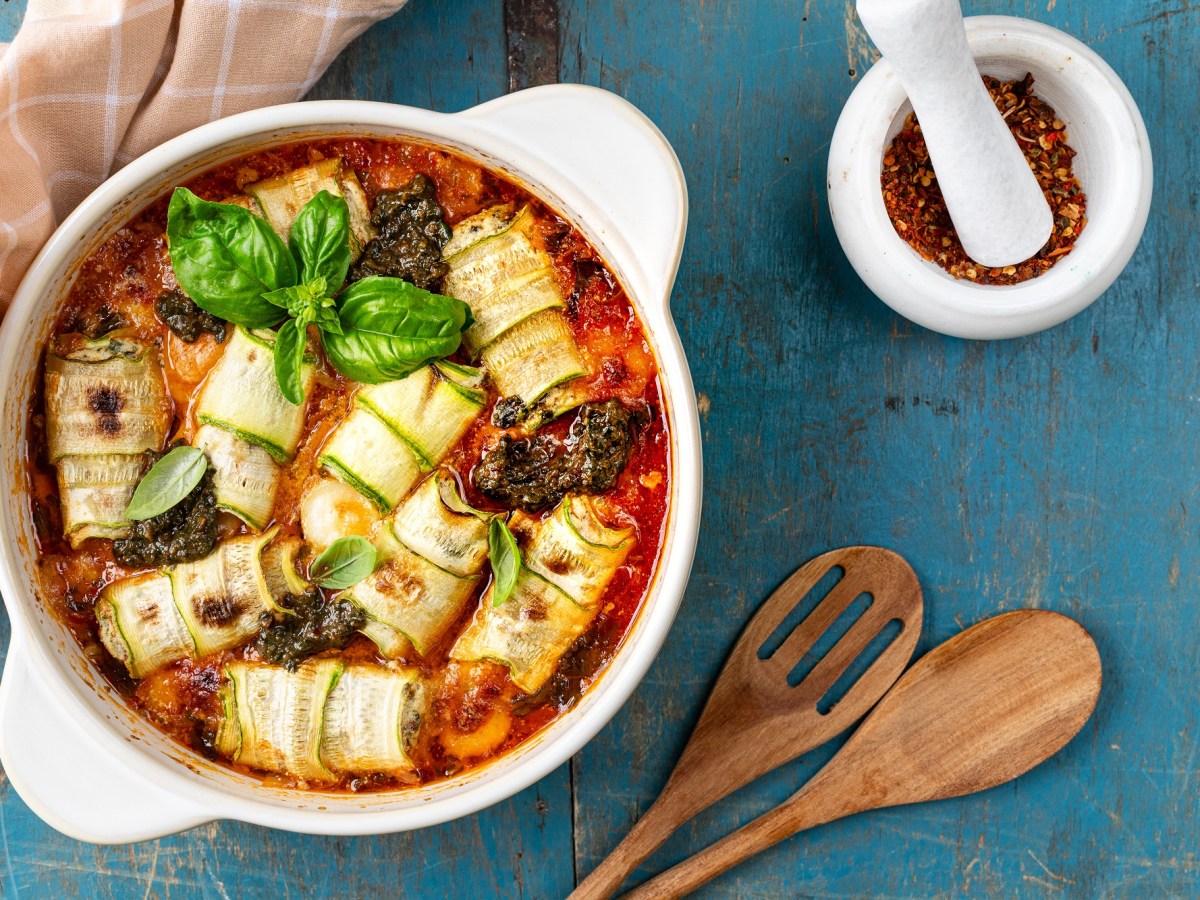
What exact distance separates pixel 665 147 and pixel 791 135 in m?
0.69

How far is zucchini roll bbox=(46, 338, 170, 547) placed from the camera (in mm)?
2133

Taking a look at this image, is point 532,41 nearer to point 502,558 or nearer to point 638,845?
point 502,558

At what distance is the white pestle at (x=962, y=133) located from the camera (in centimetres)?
178

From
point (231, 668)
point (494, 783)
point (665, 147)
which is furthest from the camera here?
point (231, 668)

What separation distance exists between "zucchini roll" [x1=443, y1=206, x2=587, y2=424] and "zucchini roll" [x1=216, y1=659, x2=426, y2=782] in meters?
0.68

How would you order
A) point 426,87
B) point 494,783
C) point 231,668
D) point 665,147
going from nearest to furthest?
1. point 665,147
2. point 494,783
3. point 231,668
4. point 426,87

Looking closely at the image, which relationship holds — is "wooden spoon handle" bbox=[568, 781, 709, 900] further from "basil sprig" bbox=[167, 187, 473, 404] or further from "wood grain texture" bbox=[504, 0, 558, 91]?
"wood grain texture" bbox=[504, 0, 558, 91]

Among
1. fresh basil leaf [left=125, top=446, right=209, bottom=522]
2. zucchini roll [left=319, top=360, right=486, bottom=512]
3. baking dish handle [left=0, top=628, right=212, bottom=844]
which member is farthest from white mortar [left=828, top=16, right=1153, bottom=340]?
baking dish handle [left=0, top=628, right=212, bottom=844]

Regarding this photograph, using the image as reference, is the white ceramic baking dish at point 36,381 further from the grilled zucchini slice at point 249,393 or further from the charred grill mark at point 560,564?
the grilled zucchini slice at point 249,393

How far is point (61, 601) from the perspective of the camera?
2.22 m

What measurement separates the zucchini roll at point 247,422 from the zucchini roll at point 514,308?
367 millimetres

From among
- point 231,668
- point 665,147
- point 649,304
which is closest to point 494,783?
point 231,668

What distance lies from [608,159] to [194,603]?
49.4 inches

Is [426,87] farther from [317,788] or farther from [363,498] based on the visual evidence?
[317,788]
